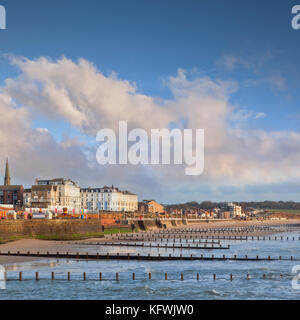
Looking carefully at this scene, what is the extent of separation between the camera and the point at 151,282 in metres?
56.6

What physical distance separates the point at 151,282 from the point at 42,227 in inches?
2572

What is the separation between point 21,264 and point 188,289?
95.8ft

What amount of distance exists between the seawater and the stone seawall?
3289 cm

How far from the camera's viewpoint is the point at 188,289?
52969 millimetres

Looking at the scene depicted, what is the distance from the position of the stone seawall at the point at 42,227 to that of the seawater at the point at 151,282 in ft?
108

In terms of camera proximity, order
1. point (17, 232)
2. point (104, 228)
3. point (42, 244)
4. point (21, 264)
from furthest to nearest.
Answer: point (104, 228) → point (17, 232) → point (42, 244) → point (21, 264)

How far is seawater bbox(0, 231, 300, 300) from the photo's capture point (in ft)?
163
